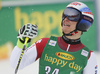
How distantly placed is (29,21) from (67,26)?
739 cm

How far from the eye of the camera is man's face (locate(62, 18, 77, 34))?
3377 millimetres

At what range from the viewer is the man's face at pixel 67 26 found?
11.1 feet

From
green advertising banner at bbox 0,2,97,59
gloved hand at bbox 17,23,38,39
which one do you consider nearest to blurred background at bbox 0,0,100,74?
green advertising banner at bbox 0,2,97,59

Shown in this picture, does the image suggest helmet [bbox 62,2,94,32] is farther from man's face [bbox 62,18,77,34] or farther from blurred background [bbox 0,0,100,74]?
blurred background [bbox 0,0,100,74]

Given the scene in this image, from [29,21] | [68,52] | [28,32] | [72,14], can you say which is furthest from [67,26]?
[29,21]

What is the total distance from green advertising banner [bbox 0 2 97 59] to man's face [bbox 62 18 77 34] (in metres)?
6.99

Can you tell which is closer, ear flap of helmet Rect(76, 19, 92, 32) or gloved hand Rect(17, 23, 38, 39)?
gloved hand Rect(17, 23, 38, 39)

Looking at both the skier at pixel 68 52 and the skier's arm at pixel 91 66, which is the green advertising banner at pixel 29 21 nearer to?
the skier at pixel 68 52

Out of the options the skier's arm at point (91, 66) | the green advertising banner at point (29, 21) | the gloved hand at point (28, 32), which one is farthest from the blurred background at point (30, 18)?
the gloved hand at point (28, 32)

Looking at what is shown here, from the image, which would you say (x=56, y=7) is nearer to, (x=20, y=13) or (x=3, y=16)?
(x=20, y=13)

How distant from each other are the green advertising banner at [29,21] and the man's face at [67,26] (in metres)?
6.99

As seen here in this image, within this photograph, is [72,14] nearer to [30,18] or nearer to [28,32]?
[28,32]

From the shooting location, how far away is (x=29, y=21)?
10680mm

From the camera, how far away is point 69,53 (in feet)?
11.2
